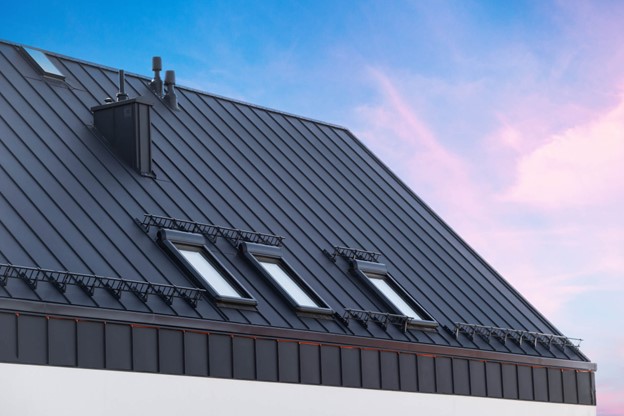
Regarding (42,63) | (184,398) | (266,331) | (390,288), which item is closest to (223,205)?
(390,288)

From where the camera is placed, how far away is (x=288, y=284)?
3769cm

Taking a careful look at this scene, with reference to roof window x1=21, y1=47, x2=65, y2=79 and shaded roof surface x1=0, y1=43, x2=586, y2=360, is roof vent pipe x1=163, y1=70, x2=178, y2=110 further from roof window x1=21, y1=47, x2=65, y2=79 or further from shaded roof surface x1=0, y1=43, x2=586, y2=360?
roof window x1=21, y1=47, x2=65, y2=79

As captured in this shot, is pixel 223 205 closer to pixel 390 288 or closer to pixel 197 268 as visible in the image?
pixel 197 268

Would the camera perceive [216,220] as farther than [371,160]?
No

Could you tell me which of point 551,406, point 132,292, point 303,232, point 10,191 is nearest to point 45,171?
point 10,191

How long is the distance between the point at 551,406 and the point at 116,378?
17472mm

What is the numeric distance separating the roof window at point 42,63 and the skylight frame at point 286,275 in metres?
7.40

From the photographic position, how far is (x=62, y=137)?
37.3 meters

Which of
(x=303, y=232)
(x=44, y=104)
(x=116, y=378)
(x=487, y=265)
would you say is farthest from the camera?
(x=487, y=265)

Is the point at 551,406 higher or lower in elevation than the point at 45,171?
lower

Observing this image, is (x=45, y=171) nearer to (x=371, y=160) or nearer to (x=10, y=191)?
(x=10, y=191)

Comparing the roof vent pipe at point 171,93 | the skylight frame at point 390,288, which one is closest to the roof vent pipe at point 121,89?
the roof vent pipe at point 171,93

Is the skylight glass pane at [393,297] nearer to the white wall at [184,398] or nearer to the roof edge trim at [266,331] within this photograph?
the roof edge trim at [266,331]

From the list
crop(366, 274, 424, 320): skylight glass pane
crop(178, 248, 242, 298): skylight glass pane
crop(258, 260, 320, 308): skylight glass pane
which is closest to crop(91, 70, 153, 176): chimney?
crop(178, 248, 242, 298): skylight glass pane
